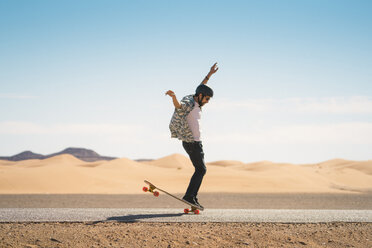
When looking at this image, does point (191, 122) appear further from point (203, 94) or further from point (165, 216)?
point (165, 216)

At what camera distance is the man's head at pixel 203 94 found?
23.1 feet

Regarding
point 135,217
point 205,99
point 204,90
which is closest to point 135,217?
point 135,217

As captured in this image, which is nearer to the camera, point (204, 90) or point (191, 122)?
point (191, 122)

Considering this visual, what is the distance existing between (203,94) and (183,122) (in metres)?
0.65

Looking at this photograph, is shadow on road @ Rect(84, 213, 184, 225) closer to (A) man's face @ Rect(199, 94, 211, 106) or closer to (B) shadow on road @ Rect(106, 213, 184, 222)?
(B) shadow on road @ Rect(106, 213, 184, 222)

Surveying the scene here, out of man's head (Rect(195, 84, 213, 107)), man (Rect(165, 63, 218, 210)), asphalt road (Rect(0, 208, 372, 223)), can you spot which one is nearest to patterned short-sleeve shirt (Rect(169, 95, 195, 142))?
man (Rect(165, 63, 218, 210))

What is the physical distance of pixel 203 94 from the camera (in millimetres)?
7039

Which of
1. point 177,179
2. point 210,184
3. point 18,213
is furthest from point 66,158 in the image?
point 18,213

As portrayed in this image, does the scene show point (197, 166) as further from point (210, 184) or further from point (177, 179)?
point (177, 179)

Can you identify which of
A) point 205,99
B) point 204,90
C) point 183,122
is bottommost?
point 183,122

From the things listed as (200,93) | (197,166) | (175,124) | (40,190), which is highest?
(200,93)

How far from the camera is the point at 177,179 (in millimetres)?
36469

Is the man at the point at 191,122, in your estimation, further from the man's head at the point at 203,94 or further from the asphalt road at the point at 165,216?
the asphalt road at the point at 165,216

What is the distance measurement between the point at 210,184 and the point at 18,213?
1044 inches
